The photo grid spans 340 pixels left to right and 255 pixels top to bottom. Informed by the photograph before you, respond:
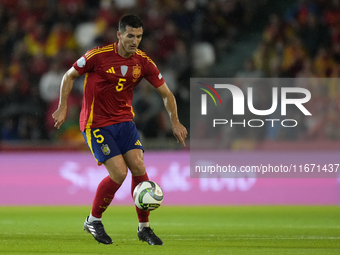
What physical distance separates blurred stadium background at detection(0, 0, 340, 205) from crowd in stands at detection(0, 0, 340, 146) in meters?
0.02

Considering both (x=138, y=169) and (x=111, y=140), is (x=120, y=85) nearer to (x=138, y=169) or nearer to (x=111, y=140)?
(x=111, y=140)

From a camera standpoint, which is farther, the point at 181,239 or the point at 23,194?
the point at 23,194

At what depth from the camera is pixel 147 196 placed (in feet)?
19.1

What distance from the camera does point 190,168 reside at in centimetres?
1034

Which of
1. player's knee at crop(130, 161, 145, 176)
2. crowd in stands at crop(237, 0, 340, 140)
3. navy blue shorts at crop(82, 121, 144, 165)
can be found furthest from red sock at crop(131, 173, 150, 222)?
crowd in stands at crop(237, 0, 340, 140)

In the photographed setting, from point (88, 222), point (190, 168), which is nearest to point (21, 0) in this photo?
point (190, 168)

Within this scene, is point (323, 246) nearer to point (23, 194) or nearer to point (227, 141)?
point (227, 141)

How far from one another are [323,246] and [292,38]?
6704 millimetres

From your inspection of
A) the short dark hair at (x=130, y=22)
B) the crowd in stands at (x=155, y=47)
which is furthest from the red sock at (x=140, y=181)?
the crowd in stands at (x=155, y=47)

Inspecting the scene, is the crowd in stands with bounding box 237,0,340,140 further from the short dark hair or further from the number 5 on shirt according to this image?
the short dark hair

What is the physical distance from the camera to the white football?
19.1 ft

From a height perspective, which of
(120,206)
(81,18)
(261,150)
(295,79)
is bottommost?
(120,206)

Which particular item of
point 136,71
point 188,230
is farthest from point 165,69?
point 136,71

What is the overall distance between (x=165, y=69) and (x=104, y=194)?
5.69 m
